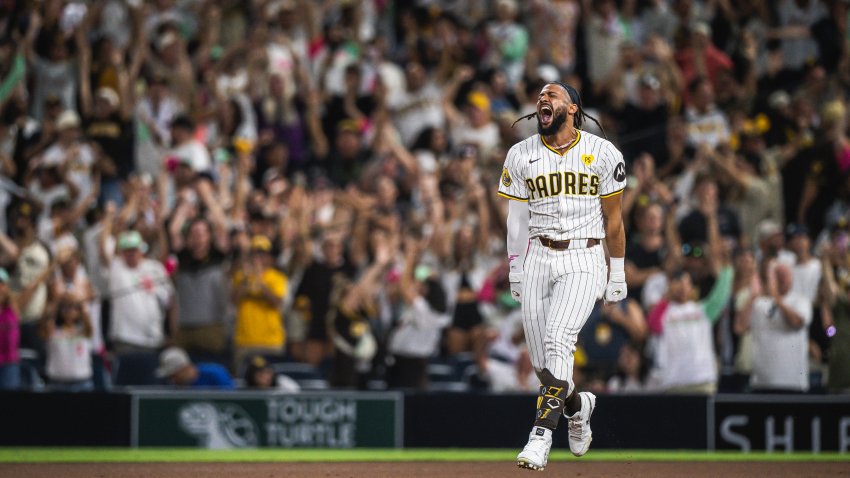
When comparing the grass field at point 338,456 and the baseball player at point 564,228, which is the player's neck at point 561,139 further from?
the grass field at point 338,456

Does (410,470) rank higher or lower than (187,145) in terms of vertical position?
lower

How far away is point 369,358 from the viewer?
1561cm

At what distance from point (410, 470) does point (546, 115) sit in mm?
3379

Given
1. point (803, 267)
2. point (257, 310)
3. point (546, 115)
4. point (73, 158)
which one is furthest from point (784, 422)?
point (73, 158)

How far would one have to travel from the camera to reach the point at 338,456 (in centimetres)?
1370

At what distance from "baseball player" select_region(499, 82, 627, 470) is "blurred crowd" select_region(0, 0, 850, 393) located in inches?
198

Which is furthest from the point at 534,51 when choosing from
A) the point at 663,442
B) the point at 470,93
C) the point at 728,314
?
the point at 663,442

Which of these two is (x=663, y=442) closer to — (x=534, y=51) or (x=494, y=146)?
(x=494, y=146)

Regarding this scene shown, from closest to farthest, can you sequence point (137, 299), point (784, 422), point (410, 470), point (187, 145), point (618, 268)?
1. point (618, 268)
2. point (410, 470)
3. point (784, 422)
4. point (137, 299)
5. point (187, 145)

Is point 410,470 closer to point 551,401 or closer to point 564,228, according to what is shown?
point 551,401

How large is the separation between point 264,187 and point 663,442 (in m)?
5.74

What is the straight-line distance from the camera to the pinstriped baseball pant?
9.57 meters

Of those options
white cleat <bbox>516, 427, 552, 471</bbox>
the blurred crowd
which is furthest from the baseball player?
the blurred crowd

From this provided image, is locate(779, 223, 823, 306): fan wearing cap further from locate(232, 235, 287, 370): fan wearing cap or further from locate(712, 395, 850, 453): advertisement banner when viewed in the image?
locate(232, 235, 287, 370): fan wearing cap
